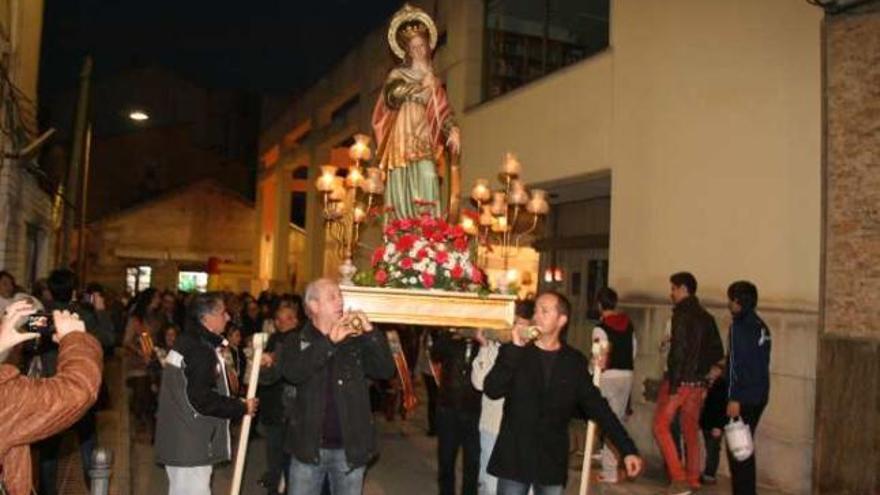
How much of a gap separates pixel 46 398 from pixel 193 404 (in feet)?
8.85

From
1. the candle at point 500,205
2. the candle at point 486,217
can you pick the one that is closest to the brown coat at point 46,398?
the candle at point 486,217

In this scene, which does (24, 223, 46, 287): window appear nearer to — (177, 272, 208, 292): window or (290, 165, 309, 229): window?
(290, 165, 309, 229): window

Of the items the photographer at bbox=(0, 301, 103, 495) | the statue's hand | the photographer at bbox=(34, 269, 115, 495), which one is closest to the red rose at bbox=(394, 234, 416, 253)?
the statue's hand

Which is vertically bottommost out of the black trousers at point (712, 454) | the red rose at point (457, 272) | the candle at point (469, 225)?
the black trousers at point (712, 454)

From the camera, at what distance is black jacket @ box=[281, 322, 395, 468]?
4992 mm

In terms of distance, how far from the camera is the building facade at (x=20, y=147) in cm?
1390

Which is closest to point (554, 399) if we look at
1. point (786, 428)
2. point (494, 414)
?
point (494, 414)

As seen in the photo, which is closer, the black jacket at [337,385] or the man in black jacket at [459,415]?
the black jacket at [337,385]

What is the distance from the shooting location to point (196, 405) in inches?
218

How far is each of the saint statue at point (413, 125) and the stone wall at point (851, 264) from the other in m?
3.86

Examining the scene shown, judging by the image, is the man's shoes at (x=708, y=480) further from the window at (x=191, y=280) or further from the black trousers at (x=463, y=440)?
the window at (x=191, y=280)

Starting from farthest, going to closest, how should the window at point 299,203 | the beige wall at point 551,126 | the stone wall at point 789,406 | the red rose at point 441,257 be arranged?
the window at point 299,203 → the beige wall at point 551,126 → the stone wall at point 789,406 → the red rose at point 441,257

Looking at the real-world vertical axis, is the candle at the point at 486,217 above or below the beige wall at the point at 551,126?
below

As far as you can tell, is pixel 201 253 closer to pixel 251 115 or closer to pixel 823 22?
pixel 251 115
